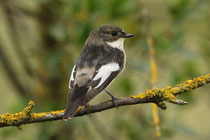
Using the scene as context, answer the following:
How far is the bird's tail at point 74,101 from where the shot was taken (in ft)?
10.3

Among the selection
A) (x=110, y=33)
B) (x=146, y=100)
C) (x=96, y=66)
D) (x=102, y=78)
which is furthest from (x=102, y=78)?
(x=110, y=33)

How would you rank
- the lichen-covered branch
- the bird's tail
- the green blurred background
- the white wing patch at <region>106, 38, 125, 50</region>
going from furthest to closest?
the white wing patch at <region>106, 38, 125, 50</region>, the green blurred background, the bird's tail, the lichen-covered branch

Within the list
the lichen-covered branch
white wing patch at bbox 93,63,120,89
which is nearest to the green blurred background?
white wing patch at bbox 93,63,120,89

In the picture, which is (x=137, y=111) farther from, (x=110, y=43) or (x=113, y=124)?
(x=110, y=43)

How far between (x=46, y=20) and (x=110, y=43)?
1.05m

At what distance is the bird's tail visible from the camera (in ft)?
10.3

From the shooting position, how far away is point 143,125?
187 inches

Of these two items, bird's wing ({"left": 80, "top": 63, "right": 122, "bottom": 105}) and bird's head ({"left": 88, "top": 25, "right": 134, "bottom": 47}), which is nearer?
bird's wing ({"left": 80, "top": 63, "right": 122, "bottom": 105})

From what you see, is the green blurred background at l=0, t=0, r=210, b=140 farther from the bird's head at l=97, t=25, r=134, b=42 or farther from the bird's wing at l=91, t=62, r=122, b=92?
the bird's wing at l=91, t=62, r=122, b=92

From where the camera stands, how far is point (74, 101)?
3371mm

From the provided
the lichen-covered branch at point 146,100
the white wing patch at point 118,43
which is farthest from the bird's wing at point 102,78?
the white wing patch at point 118,43

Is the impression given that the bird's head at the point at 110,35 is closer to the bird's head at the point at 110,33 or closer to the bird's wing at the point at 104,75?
the bird's head at the point at 110,33

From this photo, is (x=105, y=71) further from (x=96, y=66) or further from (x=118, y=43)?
(x=118, y=43)

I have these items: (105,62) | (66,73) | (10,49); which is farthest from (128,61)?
(10,49)
